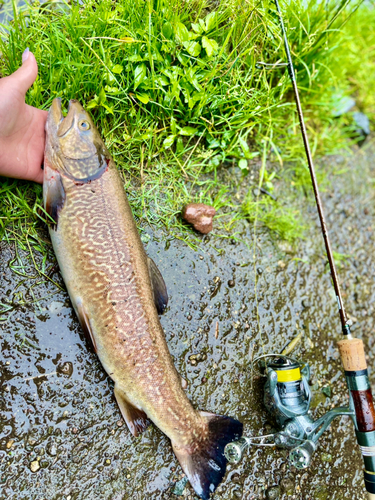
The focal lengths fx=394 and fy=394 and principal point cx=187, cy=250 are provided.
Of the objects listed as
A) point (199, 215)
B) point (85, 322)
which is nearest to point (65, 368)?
point (85, 322)

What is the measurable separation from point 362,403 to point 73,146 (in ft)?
7.78

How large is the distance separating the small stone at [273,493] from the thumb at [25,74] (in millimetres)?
3180

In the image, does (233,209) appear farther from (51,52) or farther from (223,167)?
(51,52)

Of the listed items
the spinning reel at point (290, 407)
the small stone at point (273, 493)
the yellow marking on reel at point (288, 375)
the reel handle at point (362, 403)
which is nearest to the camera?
the reel handle at point (362, 403)

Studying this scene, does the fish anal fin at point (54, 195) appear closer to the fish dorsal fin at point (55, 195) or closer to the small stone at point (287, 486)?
the fish dorsal fin at point (55, 195)

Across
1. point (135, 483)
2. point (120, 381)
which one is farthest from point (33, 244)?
point (135, 483)

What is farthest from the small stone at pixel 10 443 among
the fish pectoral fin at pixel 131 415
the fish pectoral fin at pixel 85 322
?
the fish pectoral fin at pixel 85 322

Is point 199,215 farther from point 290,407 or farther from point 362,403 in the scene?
point 362,403

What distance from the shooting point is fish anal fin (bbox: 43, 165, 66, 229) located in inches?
94.8

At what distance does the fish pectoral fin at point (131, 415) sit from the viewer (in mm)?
2496

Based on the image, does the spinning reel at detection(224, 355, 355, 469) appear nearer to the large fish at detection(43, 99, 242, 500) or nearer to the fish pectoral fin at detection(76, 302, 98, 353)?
the large fish at detection(43, 99, 242, 500)

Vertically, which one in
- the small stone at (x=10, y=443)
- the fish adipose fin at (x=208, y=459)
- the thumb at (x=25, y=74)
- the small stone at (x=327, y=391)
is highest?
the thumb at (x=25, y=74)

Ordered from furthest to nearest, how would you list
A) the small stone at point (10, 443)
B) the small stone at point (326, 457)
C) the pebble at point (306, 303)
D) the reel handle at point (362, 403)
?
the pebble at point (306, 303)
the small stone at point (326, 457)
the small stone at point (10, 443)
the reel handle at point (362, 403)

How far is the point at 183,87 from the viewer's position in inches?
110
